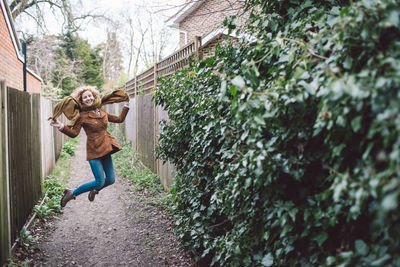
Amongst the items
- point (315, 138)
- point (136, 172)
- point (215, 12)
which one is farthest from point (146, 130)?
point (315, 138)

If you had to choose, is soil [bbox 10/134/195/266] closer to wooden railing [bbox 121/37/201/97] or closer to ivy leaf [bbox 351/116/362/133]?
wooden railing [bbox 121/37/201/97]

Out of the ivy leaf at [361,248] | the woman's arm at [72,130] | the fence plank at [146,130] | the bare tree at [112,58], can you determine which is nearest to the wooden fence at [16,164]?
the woman's arm at [72,130]

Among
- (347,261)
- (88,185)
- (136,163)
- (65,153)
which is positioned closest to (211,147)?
(347,261)

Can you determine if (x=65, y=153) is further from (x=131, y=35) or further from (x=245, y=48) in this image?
(x=131, y=35)

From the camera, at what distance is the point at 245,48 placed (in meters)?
2.75

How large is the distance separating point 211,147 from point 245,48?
3.09 ft

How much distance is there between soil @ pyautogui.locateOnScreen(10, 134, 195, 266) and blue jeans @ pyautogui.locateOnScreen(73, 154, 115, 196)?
0.61 m

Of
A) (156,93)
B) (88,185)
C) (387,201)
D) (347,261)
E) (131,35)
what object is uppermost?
(131,35)

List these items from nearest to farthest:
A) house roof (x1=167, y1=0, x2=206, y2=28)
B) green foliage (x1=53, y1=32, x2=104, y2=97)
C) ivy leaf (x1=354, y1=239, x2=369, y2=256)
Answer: ivy leaf (x1=354, y1=239, x2=369, y2=256) < house roof (x1=167, y1=0, x2=206, y2=28) < green foliage (x1=53, y1=32, x2=104, y2=97)

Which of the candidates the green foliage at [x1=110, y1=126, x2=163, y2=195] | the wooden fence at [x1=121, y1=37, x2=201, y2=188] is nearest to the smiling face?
the wooden fence at [x1=121, y1=37, x2=201, y2=188]

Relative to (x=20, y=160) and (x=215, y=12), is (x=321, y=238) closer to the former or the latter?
(x=215, y=12)

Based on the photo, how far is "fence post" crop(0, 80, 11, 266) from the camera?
3133 mm

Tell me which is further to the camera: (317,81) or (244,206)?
(244,206)

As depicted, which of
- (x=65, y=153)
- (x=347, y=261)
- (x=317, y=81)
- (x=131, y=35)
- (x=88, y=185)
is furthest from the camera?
(x=131, y=35)
